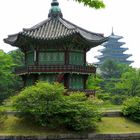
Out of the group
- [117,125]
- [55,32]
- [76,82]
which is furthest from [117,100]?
[117,125]

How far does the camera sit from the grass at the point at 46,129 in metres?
22.0

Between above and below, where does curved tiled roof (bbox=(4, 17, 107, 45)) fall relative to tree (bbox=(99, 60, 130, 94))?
above

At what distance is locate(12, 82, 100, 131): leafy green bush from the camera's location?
72.0ft

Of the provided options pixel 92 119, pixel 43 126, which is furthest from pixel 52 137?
pixel 92 119

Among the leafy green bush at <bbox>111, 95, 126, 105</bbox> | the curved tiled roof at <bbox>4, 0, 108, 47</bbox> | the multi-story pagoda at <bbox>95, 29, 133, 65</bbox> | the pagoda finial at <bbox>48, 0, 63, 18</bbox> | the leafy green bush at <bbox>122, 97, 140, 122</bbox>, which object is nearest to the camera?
the leafy green bush at <bbox>122, 97, 140, 122</bbox>

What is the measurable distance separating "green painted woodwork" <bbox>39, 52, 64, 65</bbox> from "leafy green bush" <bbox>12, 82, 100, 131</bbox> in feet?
18.3

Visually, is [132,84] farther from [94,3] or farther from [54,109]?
[94,3]

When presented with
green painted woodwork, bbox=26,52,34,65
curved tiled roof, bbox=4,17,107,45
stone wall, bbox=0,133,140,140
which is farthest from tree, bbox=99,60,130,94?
stone wall, bbox=0,133,140,140

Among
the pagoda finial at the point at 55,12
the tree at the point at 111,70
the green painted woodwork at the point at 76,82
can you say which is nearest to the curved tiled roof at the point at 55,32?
the pagoda finial at the point at 55,12

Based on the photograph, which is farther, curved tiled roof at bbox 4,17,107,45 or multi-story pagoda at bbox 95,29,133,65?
multi-story pagoda at bbox 95,29,133,65

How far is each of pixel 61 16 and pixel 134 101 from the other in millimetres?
10472

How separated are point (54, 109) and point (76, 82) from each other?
8.54m

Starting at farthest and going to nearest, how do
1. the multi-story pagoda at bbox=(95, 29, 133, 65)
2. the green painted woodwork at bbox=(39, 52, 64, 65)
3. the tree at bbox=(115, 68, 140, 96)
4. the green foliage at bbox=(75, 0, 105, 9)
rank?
the multi-story pagoda at bbox=(95, 29, 133, 65) → the tree at bbox=(115, 68, 140, 96) → the green painted woodwork at bbox=(39, 52, 64, 65) → the green foliage at bbox=(75, 0, 105, 9)

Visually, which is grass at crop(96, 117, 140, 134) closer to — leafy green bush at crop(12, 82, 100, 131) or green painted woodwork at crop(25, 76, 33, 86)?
leafy green bush at crop(12, 82, 100, 131)
